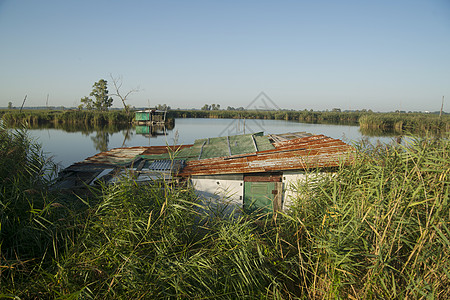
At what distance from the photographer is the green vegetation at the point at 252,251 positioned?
2.88 metres

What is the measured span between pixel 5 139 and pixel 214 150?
252 inches

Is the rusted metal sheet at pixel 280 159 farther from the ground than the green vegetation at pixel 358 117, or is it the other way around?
the green vegetation at pixel 358 117

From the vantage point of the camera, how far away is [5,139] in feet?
21.1

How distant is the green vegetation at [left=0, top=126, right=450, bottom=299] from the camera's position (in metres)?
2.88

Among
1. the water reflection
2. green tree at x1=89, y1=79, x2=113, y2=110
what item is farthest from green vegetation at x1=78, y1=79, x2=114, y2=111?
the water reflection

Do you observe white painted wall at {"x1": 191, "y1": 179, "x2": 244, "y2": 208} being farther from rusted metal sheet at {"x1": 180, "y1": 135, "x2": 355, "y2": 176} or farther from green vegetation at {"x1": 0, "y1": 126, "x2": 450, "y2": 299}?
green vegetation at {"x1": 0, "y1": 126, "x2": 450, "y2": 299}

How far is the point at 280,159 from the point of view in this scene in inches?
304

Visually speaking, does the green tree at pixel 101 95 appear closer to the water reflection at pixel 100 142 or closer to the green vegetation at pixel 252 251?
the water reflection at pixel 100 142

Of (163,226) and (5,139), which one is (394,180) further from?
(5,139)

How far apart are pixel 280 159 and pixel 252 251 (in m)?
4.27

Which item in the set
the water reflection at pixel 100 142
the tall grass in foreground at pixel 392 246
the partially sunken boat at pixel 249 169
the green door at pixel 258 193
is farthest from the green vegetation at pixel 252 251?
the water reflection at pixel 100 142

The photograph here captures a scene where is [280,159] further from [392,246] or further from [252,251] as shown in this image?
[392,246]

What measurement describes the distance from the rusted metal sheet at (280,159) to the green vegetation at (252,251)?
272 centimetres

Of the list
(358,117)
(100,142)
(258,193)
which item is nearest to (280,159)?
(258,193)
